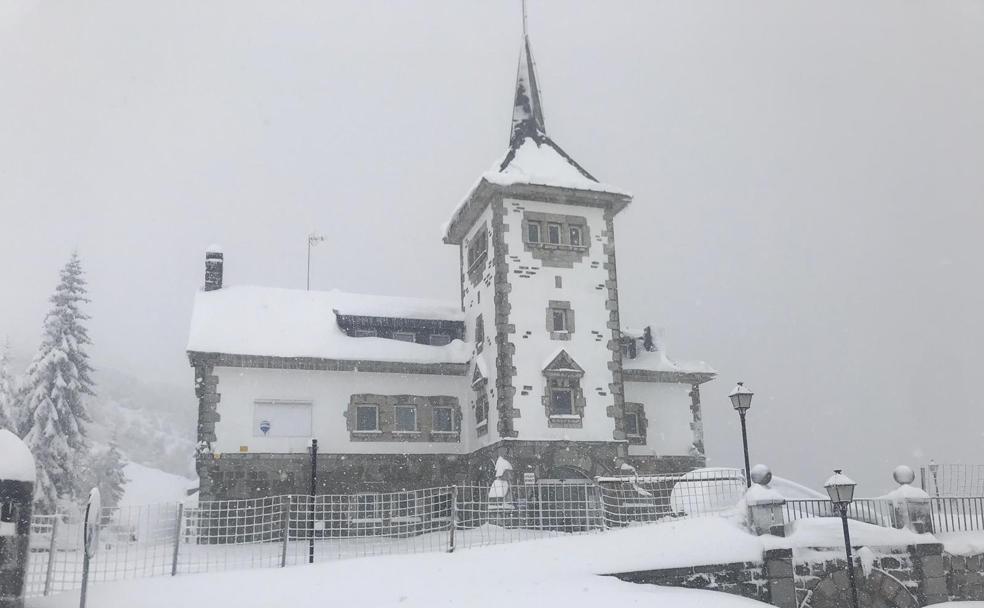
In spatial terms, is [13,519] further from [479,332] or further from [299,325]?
[479,332]

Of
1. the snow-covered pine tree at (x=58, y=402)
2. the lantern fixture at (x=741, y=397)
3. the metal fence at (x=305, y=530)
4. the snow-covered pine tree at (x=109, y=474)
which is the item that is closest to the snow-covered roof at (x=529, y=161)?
the metal fence at (x=305, y=530)

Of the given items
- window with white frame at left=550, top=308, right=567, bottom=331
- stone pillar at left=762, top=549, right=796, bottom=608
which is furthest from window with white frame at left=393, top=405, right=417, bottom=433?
stone pillar at left=762, top=549, right=796, bottom=608

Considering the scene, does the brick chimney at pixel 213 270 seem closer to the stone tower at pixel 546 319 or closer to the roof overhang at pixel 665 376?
the stone tower at pixel 546 319

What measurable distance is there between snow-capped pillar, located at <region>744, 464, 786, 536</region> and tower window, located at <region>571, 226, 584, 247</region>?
1365cm

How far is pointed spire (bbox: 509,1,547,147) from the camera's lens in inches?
1273

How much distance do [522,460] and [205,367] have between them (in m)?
10.5

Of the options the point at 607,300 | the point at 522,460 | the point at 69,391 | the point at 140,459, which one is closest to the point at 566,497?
the point at 522,460

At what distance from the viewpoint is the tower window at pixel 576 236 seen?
29.0 m

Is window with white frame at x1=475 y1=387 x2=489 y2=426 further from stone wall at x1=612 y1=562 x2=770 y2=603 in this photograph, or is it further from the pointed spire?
stone wall at x1=612 y1=562 x2=770 y2=603

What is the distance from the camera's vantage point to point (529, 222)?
93.8ft

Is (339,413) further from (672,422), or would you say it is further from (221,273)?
(672,422)

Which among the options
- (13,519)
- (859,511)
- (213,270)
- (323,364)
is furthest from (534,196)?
(13,519)

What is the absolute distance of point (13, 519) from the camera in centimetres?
1197

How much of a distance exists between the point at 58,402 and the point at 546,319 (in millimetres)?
20808
